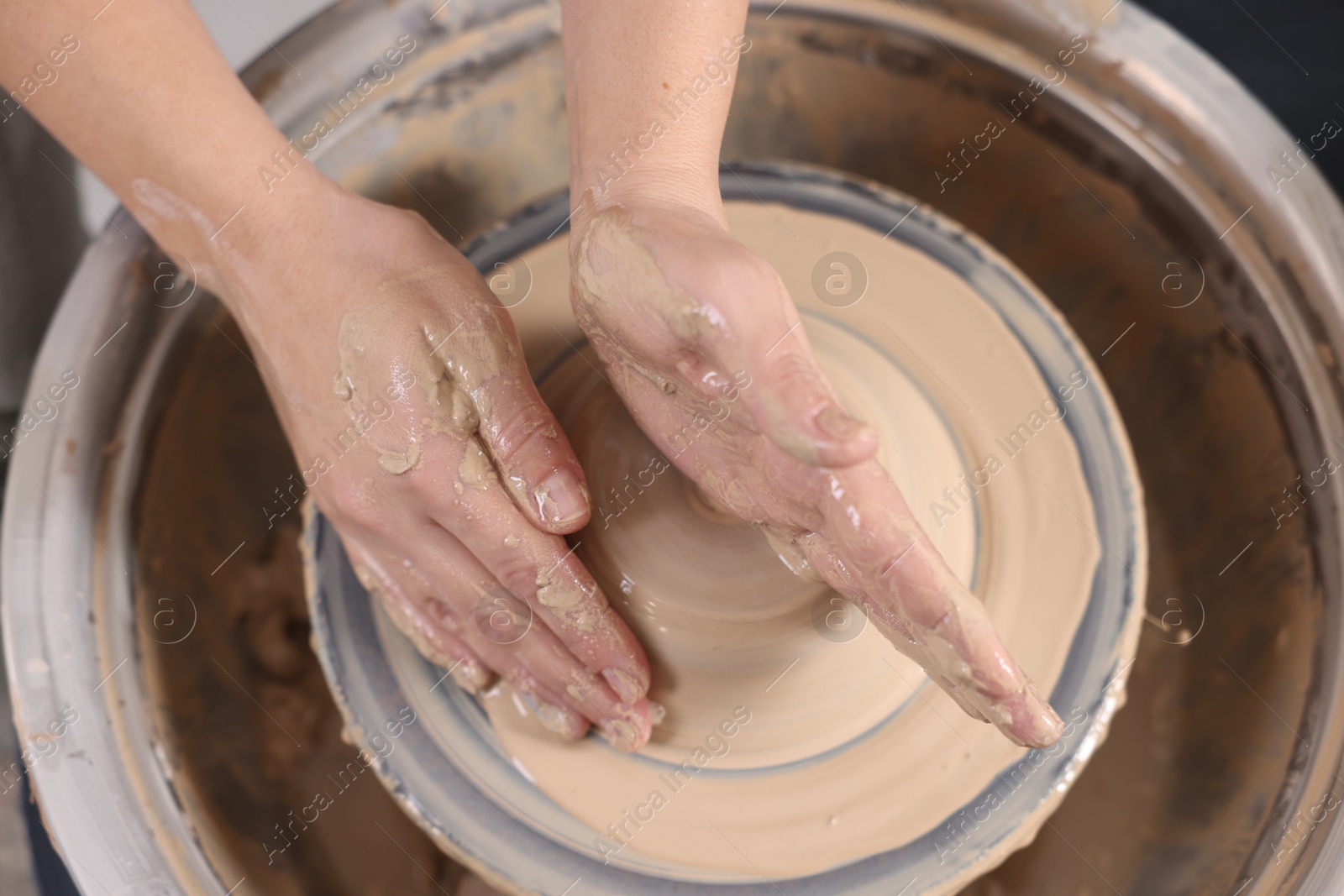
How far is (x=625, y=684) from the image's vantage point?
3.76 ft

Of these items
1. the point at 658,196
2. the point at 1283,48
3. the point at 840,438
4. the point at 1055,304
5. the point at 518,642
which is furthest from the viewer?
the point at 1283,48

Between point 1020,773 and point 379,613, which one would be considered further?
point 379,613

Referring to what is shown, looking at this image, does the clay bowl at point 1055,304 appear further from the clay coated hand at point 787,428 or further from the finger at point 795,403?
the finger at point 795,403

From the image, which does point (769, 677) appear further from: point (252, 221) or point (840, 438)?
point (252, 221)

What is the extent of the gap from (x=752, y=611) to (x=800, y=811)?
10.3 inches

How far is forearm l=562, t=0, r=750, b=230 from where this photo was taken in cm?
116

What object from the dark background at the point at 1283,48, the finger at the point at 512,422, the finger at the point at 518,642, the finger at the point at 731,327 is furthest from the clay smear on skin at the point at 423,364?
the dark background at the point at 1283,48

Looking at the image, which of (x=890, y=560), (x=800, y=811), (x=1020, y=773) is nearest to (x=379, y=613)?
(x=800, y=811)

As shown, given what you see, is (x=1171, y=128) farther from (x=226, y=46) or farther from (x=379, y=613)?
(x=226, y=46)

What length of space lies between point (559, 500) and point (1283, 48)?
2.06 m

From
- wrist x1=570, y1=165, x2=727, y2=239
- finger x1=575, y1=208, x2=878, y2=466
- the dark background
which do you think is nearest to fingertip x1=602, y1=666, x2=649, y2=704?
finger x1=575, y1=208, x2=878, y2=466

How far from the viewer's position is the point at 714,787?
118 centimetres

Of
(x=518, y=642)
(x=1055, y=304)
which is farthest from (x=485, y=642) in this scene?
(x=1055, y=304)

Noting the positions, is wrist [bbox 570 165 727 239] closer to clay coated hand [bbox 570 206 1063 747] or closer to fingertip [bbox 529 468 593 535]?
clay coated hand [bbox 570 206 1063 747]
